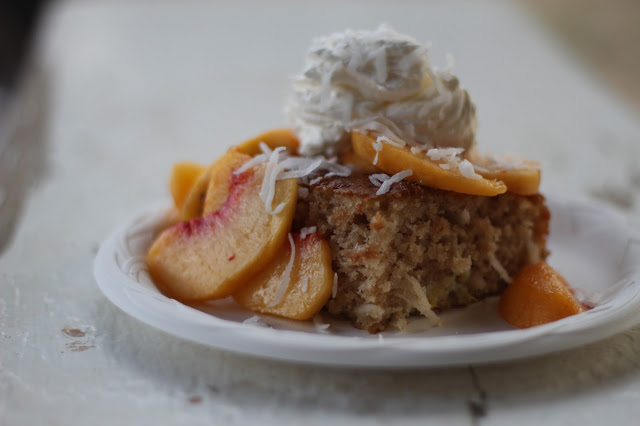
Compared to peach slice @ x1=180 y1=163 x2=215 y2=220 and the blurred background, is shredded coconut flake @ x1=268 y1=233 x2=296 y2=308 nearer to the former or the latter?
peach slice @ x1=180 y1=163 x2=215 y2=220

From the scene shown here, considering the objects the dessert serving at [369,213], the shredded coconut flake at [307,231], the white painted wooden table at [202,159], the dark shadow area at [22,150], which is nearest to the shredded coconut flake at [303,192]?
the dessert serving at [369,213]

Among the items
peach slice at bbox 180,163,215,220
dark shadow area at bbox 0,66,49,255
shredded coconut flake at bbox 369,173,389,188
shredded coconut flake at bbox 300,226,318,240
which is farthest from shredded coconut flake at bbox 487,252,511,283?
dark shadow area at bbox 0,66,49,255

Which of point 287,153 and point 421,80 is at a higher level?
point 421,80

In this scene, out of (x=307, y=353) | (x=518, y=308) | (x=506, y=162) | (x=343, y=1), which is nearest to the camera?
(x=307, y=353)

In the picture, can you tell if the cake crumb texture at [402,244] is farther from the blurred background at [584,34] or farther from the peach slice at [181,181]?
the blurred background at [584,34]

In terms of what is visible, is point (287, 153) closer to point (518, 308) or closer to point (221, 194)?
point (221, 194)

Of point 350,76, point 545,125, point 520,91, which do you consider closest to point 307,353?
point 350,76
